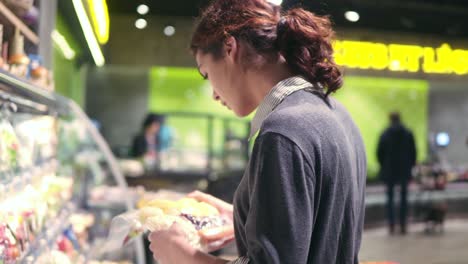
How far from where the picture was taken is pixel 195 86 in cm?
825

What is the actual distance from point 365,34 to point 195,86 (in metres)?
5.00

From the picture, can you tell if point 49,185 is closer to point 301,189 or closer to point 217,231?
point 217,231

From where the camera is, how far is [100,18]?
3398 mm

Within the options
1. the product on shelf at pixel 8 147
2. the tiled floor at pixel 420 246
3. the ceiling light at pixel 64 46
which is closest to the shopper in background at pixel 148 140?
the ceiling light at pixel 64 46

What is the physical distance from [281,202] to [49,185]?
4.95 feet

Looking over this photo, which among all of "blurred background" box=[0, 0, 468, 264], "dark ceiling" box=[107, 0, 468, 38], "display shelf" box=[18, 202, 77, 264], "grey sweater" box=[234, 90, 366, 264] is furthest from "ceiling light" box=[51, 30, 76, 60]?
"grey sweater" box=[234, 90, 366, 264]

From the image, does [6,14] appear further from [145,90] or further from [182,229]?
[145,90]

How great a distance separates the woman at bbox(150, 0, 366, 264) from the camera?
3.02ft

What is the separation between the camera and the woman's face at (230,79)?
1135 mm

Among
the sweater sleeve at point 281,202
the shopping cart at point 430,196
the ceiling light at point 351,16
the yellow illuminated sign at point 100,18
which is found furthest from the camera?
the shopping cart at point 430,196

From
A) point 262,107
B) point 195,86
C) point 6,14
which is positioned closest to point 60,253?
point 6,14

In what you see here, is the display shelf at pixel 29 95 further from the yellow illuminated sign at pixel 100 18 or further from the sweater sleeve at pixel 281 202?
the yellow illuminated sign at pixel 100 18

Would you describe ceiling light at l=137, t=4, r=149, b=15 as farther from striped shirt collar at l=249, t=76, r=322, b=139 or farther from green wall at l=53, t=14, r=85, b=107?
green wall at l=53, t=14, r=85, b=107

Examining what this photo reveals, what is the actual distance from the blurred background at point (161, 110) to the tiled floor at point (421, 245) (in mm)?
22
